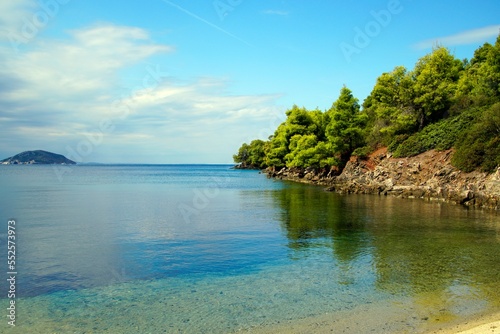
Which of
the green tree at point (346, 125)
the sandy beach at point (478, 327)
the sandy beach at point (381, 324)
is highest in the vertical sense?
the green tree at point (346, 125)

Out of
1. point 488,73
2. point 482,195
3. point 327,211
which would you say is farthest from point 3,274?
point 488,73

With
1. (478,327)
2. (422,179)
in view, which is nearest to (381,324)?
(478,327)

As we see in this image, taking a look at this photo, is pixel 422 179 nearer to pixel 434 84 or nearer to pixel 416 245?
pixel 434 84

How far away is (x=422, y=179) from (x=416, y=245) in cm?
3164

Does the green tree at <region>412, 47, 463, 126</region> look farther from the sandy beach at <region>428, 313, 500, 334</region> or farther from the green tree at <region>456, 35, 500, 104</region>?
the sandy beach at <region>428, 313, 500, 334</region>

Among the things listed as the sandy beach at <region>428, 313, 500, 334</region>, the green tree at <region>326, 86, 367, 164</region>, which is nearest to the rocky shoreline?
the green tree at <region>326, 86, 367, 164</region>

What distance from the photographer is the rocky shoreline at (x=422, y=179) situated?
1528 inches

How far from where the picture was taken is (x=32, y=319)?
11328mm

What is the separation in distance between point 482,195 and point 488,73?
82.7 feet

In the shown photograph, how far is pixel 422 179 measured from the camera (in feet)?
164

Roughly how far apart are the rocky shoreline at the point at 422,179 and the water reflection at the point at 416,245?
3796 millimetres

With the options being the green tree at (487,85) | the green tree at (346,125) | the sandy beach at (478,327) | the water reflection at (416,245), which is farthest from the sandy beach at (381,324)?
the green tree at (346,125)

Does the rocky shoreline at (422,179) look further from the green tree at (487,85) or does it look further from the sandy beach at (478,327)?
the sandy beach at (478,327)

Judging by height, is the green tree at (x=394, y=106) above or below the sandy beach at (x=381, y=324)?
above
